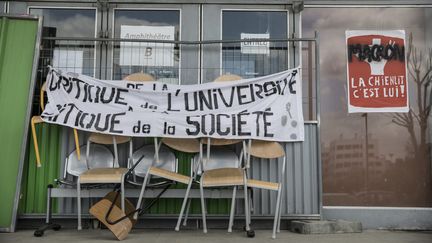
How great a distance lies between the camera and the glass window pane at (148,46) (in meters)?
7.34

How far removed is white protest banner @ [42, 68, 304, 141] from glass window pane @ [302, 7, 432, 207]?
716mm

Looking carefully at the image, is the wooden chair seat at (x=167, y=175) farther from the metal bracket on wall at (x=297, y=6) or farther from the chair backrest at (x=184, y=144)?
the metal bracket on wall at (x=297, y=6)

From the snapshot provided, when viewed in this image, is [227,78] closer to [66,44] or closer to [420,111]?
[66,44]

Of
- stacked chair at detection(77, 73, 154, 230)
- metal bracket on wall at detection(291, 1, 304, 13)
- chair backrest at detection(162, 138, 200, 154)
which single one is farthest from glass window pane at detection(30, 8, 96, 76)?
metal bracket on wall at detection(291, 1, 304, 13)

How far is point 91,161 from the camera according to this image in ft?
22.6

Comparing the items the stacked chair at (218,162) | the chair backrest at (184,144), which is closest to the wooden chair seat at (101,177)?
the chair backrest at (184,144)

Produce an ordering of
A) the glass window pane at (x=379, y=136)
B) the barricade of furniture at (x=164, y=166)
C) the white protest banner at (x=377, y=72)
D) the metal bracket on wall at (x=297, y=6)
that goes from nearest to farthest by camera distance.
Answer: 1. the barricade of furniture at (x=164, y=166)
2. the glass window pane at (x=379, y=136)
3. the white protest banner at (x=377, y=72)
4. the metal bracket on wall at (x=297, y=6)

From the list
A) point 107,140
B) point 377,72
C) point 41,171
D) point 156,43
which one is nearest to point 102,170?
point 107,140

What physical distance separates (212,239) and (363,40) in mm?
3470

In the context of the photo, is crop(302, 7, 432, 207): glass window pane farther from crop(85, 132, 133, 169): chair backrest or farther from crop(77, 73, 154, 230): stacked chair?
crop(85, 132, 133, 169): chair backrest

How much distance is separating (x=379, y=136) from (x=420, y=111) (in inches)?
25.7

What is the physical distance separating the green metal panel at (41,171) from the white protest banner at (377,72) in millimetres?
3909

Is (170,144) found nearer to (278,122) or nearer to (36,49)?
(278,122)

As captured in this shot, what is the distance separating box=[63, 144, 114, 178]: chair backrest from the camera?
6793 millimetres
